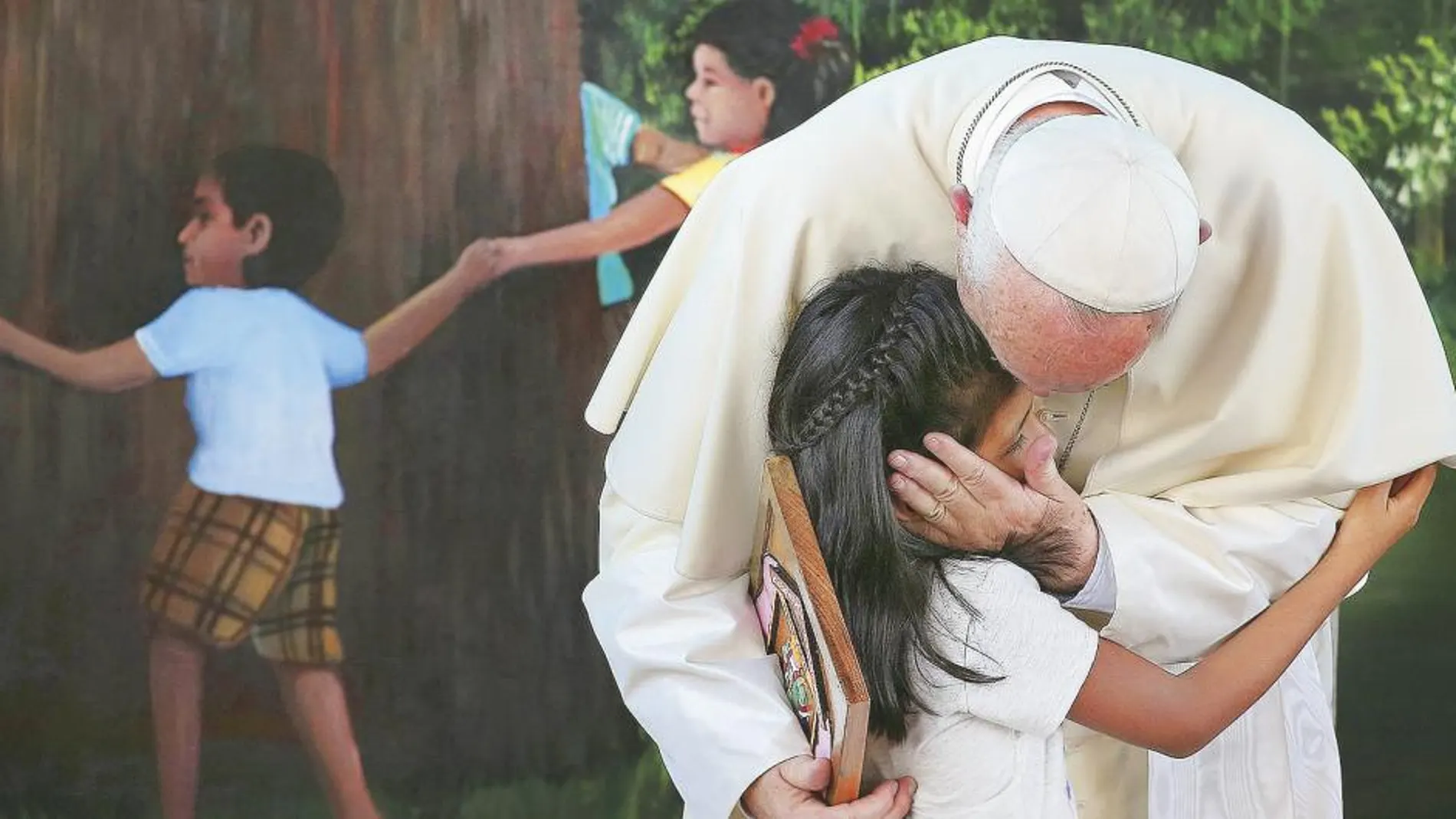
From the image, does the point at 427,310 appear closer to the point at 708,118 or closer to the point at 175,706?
the point at 708,118

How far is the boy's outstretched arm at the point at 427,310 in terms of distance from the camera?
3146 millimetres

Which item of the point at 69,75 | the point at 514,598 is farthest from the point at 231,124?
the point at 514,598

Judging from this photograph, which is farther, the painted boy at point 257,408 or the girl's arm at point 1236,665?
the painted boy at point 257,408

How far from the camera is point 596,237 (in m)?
3.15

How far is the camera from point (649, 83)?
3.11 m

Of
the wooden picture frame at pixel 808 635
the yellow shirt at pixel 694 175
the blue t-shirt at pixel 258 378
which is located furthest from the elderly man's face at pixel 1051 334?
the blue t-shirt at pixel 258 378

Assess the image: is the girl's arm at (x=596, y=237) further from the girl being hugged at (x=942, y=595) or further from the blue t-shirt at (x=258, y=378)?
the girl being hugged at (x=942, y=595)

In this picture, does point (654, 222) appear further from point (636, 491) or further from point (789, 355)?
point (789, 355)

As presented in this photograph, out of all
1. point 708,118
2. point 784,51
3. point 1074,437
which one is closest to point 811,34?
point 784,51

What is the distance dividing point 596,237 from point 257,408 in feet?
2.64

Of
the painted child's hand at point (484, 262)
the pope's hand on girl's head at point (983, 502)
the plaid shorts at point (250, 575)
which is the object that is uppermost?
the painted child's hand at point (484, 262)

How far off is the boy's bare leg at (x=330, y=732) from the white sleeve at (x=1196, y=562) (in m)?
1.92

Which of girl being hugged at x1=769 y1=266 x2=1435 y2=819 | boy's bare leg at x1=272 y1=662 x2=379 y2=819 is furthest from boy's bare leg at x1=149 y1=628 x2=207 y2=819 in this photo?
girl being hugged at x1=769 y1=266 x2=1435 y2=819

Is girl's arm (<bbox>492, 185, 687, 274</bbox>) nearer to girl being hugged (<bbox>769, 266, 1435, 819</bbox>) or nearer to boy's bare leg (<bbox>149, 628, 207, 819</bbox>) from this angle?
boy's bare leg (<bbox>149, 628, 207, 819</bbox>)
